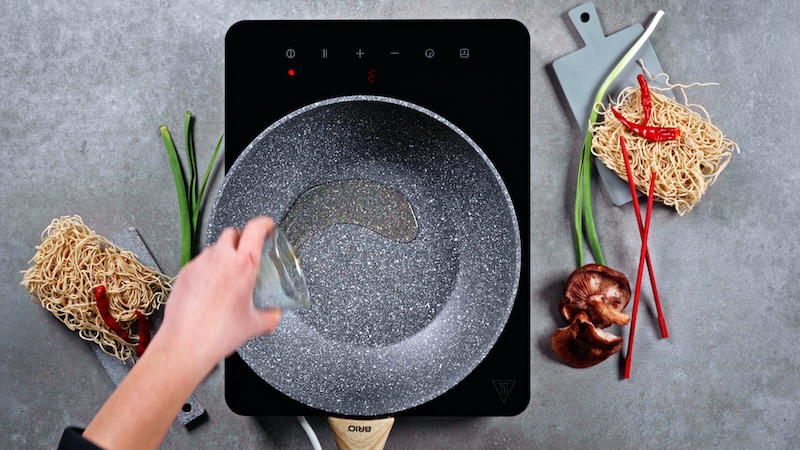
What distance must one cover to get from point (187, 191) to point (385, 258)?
34cm

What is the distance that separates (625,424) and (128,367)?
0.79 meters

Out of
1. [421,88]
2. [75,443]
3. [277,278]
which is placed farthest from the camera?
[421,88]

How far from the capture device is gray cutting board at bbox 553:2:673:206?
0.85 metres

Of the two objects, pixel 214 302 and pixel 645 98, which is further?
pixel 645 98

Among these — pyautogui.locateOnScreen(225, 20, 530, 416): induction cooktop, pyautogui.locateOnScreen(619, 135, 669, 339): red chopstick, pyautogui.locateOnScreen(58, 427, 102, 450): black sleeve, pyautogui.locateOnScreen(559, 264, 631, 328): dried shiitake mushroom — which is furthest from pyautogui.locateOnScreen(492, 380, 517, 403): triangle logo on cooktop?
pyautogui.locateOnScreen(58, 427, 102, 450): black sleeve

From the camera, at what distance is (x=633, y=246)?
87cm

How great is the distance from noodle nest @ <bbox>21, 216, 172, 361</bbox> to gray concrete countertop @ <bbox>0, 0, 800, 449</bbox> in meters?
0.05

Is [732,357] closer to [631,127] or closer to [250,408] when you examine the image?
[631,127]

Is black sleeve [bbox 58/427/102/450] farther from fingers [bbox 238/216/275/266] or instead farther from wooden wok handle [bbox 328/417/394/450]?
wooden wok handle [bbox 328/417/394/450]

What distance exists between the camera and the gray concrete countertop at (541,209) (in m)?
0.86

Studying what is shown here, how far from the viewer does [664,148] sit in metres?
0.83

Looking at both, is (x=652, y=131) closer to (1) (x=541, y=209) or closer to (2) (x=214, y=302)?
(1) (x=541, y=209)

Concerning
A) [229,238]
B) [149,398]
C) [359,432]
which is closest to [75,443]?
[149,398]

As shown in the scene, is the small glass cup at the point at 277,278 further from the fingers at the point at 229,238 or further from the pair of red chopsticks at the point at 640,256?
the pair of red chopsticks at the point at 640,256
